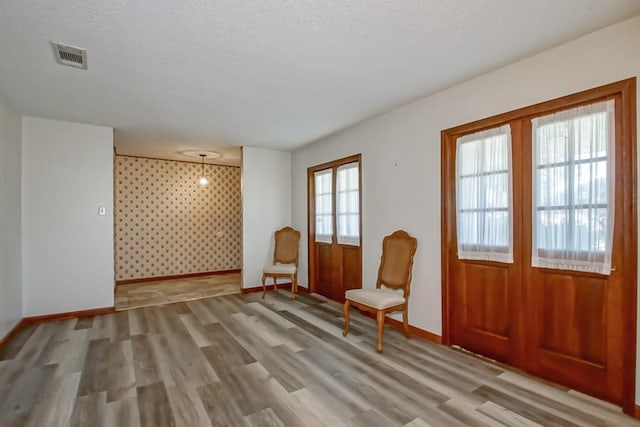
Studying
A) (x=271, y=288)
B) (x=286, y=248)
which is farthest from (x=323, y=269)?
(x=271, y=288)

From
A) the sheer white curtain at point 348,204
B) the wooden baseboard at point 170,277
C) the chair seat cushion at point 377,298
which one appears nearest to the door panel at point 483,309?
the chair seat cushion at point 377,298

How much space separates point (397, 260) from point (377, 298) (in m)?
0.58

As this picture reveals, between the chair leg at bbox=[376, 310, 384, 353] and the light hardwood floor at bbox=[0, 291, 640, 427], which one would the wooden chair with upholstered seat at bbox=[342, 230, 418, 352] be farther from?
the light hardwood floor at bbox=[0, 291, 640, 427]

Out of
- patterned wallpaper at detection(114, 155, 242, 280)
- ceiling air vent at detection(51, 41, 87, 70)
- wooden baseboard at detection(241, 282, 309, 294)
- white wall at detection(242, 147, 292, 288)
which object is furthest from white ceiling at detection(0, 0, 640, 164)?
wooden baseboard at detection(241, 282, 309, 294)

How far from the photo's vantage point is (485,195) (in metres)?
2.82

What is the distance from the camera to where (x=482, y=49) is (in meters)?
2.34

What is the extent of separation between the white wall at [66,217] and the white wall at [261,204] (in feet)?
6.47

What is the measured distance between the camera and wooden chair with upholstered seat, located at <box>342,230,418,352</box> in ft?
10.1

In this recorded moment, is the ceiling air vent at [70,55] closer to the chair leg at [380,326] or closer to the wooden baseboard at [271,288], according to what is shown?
the chair leg at [380,326]

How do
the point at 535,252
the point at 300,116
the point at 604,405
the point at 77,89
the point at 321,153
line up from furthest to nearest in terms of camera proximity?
1. the point at 321,153
2. the point at 300,116
3. the point at 77,89
4. the point at 535,252
5. the point at 604,405

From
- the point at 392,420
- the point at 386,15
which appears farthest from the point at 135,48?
the point at 392,420

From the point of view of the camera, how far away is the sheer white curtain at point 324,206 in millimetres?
5031

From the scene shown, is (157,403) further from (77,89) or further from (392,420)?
(77,89)

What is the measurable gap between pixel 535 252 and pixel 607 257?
1.45 feet
